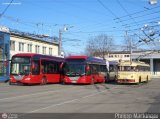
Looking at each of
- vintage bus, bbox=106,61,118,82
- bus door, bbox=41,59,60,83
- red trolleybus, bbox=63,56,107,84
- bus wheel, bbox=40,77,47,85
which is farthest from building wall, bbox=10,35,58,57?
red trolleybus, bbox=63,56,107,84

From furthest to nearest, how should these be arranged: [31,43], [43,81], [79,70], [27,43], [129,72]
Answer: [31,43] → [27,43] → [129,72] → [43,81] → [79,70]

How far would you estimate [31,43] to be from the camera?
220 feet

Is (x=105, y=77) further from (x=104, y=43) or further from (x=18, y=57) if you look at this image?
(x=104, y=43)

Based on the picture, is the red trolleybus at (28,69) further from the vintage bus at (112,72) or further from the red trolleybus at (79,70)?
the vintage bus at (112,72)

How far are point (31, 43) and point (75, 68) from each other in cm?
3007

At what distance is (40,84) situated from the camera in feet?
124

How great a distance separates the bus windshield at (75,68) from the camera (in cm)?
3788

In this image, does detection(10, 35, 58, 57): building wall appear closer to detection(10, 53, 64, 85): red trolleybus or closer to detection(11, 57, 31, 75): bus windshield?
detection(10, 53, 64, 85): red trolleybus

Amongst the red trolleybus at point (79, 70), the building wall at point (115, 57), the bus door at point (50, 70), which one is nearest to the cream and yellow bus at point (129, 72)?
the red trolleybus at point (79, 70)

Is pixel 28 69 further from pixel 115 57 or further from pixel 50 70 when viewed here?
pixel 115 57

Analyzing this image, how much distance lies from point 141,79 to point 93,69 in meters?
6.36

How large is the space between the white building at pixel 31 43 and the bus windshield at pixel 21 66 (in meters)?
23.8

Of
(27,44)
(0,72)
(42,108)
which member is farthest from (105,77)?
(42,108)

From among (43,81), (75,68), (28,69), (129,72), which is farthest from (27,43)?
(28,69)
